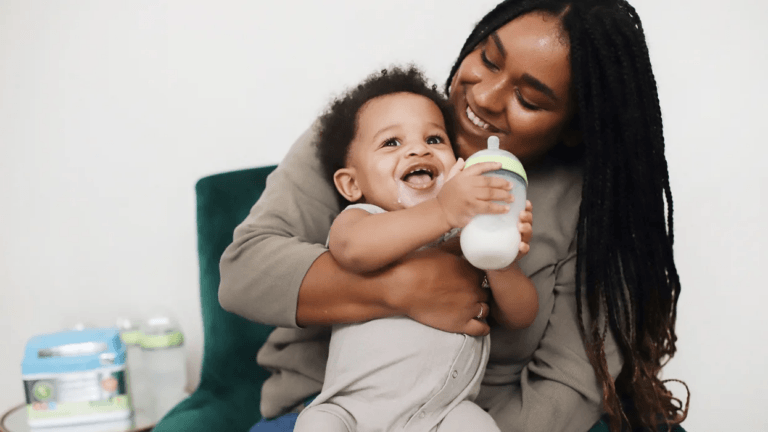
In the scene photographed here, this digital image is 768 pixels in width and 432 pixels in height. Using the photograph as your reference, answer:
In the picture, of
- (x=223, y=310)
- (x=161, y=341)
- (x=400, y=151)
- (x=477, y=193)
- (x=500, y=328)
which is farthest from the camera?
(x=161, y=341)

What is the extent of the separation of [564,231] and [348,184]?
47 cm

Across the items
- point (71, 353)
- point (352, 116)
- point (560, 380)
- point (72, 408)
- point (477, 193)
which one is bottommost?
point (72, 408)

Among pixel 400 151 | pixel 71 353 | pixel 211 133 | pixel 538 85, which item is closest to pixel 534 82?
pixel 538 85

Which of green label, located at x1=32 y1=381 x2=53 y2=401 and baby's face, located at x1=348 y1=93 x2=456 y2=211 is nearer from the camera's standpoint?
baby's face, located at x1=348 y1=93 x2=456 y2=211

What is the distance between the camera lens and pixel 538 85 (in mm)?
1155

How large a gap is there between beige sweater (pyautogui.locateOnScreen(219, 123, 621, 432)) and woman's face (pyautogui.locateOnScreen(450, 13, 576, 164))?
187 mm

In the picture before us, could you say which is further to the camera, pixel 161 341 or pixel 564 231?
pixel 161 341

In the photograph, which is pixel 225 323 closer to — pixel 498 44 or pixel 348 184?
pixel 348 184

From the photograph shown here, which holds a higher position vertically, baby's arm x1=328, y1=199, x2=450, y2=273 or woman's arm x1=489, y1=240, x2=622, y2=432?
baby's arm x1=328, y1=199, x2=450, y2=273

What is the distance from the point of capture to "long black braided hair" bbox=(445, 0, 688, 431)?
47.0 inches

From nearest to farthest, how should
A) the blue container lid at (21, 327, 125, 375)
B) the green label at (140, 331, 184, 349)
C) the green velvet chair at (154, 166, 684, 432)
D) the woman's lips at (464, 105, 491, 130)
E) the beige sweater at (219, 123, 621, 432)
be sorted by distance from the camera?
the beige sweater at (219, 123, 621, 432) → the woman's lips at (464, 105, 491, 130) → the green velvet chair at (154, 166, 684, 432) → the blue container lid at (21, 327, 125, 375) → the green label at (140, 331, 184, 349)

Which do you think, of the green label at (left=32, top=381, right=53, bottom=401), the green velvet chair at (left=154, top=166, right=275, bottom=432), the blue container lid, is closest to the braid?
the green velvet chair at (left=154, top=166, right=275, bottom=432)

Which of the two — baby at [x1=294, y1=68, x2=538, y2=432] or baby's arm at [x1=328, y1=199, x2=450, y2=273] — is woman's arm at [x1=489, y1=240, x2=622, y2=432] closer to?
baby at [x1=294, y1=68, x2=538, y2=432]

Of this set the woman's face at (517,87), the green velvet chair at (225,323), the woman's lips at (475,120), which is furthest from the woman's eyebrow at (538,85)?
the green velvet chair at (225,323)
